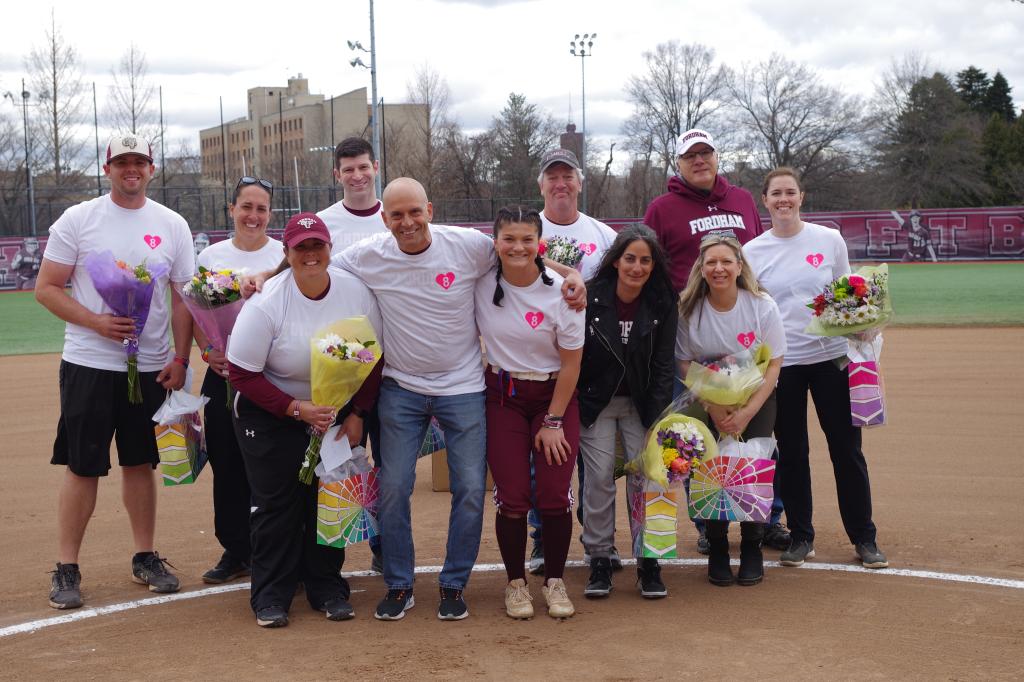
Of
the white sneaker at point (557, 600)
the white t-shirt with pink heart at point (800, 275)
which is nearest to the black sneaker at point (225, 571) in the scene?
the white sneaker at point (557, 600)

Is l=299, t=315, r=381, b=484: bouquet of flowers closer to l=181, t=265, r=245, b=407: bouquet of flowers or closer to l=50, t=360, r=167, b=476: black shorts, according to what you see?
l=181, t=265, r=245, b=407: bouquet of flowers

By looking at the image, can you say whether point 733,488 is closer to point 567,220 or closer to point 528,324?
point 528,324

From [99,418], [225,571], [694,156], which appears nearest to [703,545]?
[694,156]

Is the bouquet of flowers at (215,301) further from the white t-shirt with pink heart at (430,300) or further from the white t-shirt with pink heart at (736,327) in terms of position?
the white t-shirt with pink heart at (736,327)

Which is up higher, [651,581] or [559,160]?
[559,160]

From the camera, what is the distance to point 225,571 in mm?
5770

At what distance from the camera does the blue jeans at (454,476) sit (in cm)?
507

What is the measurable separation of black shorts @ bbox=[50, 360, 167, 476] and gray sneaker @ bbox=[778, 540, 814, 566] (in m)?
3.64

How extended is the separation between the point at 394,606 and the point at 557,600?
0.80 m

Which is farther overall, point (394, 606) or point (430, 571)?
point (430, 571)

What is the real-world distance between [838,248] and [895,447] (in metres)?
3.54

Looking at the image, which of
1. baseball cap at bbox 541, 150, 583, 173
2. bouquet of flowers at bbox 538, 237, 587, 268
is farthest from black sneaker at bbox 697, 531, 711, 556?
baseball cap at bbox 541, 150, 583, 173

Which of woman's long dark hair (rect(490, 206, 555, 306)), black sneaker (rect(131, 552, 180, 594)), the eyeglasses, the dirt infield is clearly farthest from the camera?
the eyeglasses

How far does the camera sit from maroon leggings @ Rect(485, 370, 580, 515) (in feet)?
16.7
